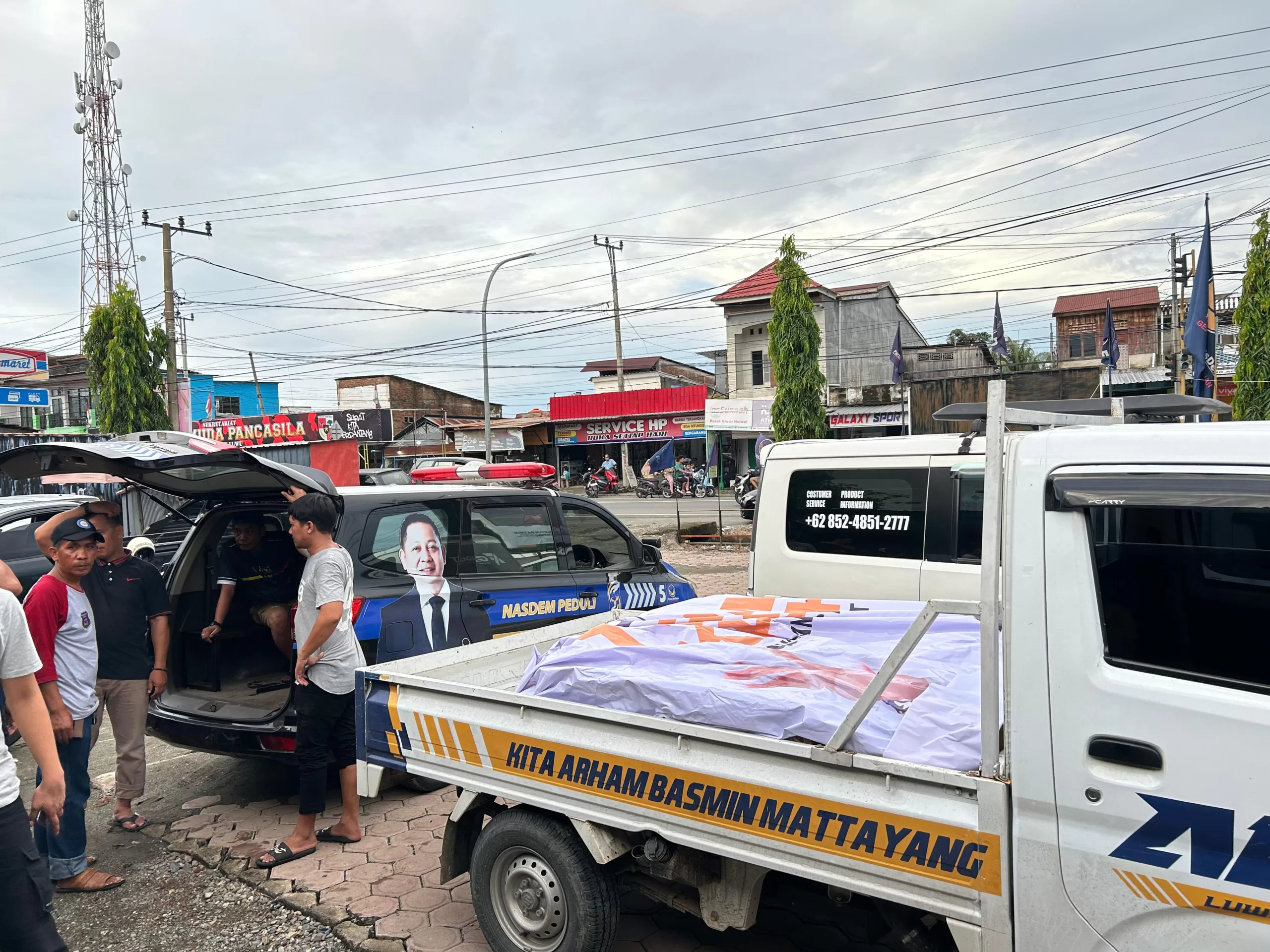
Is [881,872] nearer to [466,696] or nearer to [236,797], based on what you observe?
[466,696]

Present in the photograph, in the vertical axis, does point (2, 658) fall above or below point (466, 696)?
above

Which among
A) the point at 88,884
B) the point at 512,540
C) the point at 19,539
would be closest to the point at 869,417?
the point at 512,540

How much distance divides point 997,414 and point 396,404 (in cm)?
5205

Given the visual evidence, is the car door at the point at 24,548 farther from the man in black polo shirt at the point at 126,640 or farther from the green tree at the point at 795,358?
the green tree at the point at 795,358

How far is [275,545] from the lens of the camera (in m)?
5.46

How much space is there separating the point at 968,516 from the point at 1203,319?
55.7 ft

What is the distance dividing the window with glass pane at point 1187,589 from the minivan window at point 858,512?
3.33 m

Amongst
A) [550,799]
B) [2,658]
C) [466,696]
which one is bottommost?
[550,799]

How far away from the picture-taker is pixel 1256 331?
17.8 metres

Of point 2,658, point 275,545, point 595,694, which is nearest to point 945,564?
point 595,694

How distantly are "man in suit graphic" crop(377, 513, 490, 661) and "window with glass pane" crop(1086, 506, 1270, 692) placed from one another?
360 cm

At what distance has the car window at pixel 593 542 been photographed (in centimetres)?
592

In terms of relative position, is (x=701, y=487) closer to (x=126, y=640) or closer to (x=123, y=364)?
(x=123, y=364)

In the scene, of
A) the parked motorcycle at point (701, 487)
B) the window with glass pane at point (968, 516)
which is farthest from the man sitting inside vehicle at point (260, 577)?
the parked motorcycle at point (701, 487)
